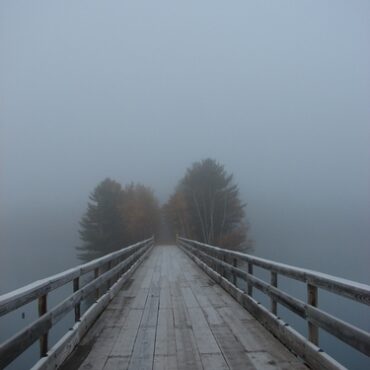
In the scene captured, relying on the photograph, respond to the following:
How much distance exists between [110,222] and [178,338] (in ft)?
157

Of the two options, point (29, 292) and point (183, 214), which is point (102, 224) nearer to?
point (183, 214)

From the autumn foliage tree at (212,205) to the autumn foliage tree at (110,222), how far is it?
8.00 metres

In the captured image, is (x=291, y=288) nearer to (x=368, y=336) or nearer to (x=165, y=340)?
(x=165, y=340)

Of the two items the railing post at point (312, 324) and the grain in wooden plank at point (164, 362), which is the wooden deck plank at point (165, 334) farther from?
the railing post at point (312, 324)

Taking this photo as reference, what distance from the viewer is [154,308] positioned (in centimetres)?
852

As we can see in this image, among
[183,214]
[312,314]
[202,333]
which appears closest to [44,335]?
[202,333]

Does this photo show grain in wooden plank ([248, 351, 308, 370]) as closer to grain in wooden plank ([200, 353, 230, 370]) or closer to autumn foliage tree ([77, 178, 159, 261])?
grain in wooden plank ([200, 353, 230, 370])

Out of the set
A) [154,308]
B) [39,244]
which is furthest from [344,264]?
[39,244]

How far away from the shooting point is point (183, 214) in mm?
52219

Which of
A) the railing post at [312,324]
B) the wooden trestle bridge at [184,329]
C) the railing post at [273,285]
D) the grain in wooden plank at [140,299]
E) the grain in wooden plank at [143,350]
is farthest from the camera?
the grain in wooden plank at [140,299]

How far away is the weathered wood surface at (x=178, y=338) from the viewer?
5012 millimetres

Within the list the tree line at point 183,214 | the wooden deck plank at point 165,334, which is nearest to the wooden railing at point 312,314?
the wooden deck plank at point 165,334

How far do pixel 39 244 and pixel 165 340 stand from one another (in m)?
68.4

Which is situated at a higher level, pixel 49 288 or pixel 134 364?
pixel 49 288
